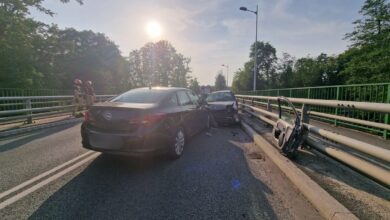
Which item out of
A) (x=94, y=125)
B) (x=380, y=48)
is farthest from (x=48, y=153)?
(x=380, y=48)

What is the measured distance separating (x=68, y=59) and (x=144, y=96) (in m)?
39.6

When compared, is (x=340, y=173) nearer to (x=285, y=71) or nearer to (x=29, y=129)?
(x=29, y=129)

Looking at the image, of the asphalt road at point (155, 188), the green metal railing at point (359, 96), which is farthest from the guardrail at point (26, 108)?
the green metal railing at point (359, 96)

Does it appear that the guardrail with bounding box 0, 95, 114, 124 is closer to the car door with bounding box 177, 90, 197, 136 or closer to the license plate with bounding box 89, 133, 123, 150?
the license plate with bounding box 89, 133, 123, 150

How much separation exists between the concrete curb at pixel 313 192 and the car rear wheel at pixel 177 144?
77.9 inches

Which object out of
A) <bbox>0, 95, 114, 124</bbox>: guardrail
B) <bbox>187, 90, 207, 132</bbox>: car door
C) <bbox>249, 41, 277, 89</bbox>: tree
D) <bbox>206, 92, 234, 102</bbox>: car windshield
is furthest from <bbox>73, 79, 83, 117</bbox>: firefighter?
<bbox>249, 41, 277, 89</bbox>: tree

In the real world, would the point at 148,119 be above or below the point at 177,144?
above

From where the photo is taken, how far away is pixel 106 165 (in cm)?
425

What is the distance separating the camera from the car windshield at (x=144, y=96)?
464cm

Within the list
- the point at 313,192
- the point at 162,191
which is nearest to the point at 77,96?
the point at 162,191

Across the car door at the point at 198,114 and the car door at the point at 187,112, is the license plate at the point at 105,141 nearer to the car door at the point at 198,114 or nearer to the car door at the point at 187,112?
the car door at the point at 187,112

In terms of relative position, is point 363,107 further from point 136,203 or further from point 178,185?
point 136,203

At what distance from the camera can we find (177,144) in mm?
4738

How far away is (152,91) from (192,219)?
3.37 meters
